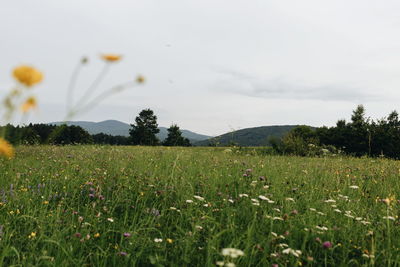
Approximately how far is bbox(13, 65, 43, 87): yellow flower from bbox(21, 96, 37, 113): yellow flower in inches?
4.4

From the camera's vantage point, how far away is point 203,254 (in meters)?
2.44

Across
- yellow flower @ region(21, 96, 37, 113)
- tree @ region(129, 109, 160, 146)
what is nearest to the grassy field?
yellow flower @ region(21, 96, 37, 113)

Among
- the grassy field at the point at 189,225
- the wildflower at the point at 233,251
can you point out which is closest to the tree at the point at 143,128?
the grassy field at the point at 189,225

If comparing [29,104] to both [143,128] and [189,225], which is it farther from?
[143,128]

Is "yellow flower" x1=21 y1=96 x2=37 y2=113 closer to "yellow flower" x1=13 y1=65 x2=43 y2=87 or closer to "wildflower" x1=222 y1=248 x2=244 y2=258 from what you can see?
"yellow flower" x1=13 y1=65 x2=43 y2=87

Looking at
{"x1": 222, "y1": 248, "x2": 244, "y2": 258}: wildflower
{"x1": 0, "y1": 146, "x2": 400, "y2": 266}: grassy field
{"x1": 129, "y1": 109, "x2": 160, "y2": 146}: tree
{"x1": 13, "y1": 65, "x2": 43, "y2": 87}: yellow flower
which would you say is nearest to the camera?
{"x1": 13, "y1": 65, "x2": 43, "y2": 87}: yellow flower

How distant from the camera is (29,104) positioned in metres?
0.90

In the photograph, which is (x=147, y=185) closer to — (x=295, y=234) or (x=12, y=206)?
(x=12, y=206)

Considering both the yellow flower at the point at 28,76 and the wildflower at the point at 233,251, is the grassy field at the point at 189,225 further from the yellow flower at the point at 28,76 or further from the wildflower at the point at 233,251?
the yellow flower at the point at 28,76

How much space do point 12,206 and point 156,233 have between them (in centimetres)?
163

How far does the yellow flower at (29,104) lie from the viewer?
2.89 feet

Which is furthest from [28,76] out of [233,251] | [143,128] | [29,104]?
[143,128]

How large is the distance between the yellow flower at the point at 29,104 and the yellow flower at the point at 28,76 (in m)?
0.11

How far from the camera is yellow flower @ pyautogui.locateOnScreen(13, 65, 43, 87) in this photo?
78 centimetres
